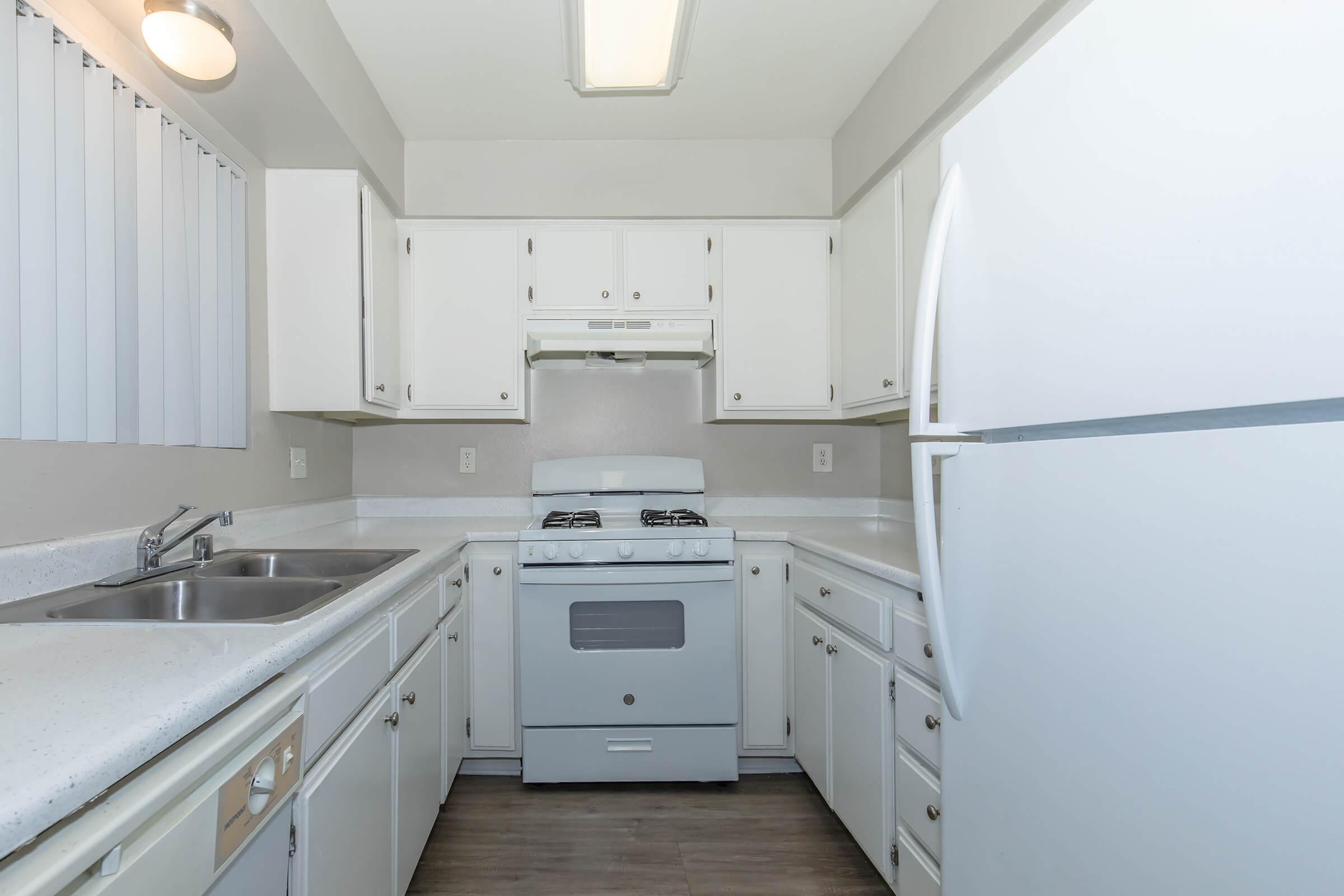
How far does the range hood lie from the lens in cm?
254

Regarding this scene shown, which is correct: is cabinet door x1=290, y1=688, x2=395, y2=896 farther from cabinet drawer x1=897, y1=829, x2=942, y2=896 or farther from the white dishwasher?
cabinet drawer x1=897, y1=829, x2=942, y2=896

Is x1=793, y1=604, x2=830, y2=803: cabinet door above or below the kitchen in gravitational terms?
below

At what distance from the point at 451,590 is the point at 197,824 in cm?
141

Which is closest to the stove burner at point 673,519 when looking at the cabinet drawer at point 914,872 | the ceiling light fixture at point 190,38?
the cabinet drawer at point 914,872

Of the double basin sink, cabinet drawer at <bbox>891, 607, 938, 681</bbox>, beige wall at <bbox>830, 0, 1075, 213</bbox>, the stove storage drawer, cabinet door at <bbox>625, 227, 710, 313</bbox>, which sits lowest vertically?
the stove storage drawer

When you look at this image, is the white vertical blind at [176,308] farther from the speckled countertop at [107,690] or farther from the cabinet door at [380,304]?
the speckled countertop at [107,690]

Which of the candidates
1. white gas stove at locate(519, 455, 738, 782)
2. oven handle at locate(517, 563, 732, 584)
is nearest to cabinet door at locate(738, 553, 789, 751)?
white gas stove at locate(519, 455, 738, 782)

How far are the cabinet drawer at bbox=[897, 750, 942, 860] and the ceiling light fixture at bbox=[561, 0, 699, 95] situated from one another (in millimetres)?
1855

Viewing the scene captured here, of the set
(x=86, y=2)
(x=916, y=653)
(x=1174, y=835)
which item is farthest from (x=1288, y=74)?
(x=86, y=2)

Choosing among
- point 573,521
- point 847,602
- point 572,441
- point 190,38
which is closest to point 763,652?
point 847,602

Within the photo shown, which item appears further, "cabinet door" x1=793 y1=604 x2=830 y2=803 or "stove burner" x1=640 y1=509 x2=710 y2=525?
"stove burner" x1=640 y1=509 x2=710 y2=525

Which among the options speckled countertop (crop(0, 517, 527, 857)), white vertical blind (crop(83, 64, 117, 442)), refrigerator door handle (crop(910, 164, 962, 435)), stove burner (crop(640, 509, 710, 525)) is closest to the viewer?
speckled countertop (crop(0, 517, 527, 857))

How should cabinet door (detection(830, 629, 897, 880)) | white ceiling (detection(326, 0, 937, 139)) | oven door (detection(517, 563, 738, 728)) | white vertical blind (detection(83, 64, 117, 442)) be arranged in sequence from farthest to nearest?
oven door (detection(517, 563, 738, 728)) → white ceiling (detection(326, 0, 937, 139)) → cabinet door (detection(830, 629, 897, 880)) → white vertical blind (detection(83, 64, 117, 442))

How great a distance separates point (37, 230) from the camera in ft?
4.13
